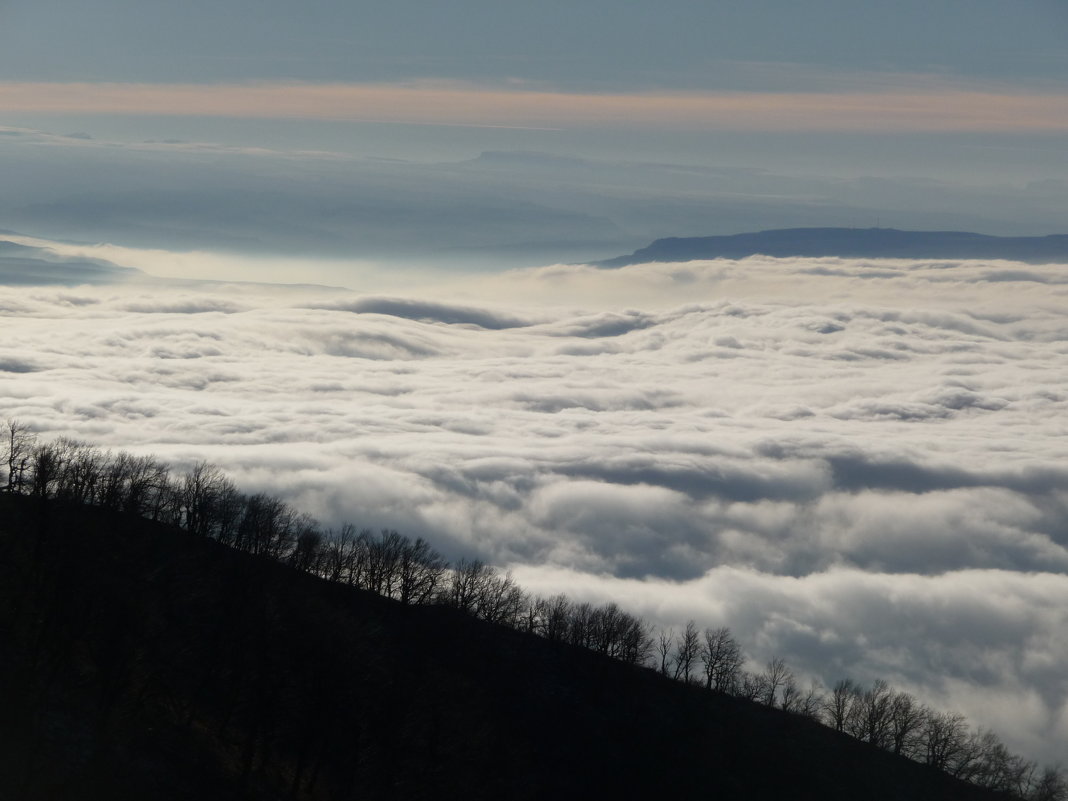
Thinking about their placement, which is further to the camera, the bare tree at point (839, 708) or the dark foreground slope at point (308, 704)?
the bare tree at point (839, 708)

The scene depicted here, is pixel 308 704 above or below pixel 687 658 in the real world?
above

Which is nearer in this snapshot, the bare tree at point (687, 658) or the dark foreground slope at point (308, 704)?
the dark foreground slope at point (308, 704)

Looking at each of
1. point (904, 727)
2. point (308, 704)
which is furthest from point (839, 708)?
point (308, 704)

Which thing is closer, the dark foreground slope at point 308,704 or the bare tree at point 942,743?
the dark foreground slope at point 308,704

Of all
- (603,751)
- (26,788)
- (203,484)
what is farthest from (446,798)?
(203,484)

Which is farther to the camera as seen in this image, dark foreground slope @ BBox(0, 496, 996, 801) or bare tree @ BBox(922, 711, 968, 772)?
bare tree @ BBox(922, 711, 968, 772)

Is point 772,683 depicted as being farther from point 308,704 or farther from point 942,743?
point 308,704

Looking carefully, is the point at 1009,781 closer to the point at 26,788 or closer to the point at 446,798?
the point at 446,798

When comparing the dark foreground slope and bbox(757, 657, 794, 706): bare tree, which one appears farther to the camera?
bbox(757, 657, 794, 706): bare tree
